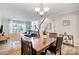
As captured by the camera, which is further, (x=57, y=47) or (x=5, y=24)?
(x=57, y=47)

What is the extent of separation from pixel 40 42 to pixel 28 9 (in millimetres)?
608

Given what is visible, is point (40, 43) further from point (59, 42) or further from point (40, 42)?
point (59, 42)

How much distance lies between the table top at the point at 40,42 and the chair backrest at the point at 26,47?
6cm

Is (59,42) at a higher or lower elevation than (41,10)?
lower

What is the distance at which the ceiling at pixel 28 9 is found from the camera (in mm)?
1439

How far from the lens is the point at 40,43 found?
157 centimetres

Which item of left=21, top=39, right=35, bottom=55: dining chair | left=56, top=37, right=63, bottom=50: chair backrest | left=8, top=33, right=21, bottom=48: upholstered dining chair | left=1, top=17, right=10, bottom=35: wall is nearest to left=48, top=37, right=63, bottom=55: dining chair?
left=56, top=37, right=63, bottom=50: chair backrest

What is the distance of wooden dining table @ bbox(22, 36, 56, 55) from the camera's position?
1423 mm

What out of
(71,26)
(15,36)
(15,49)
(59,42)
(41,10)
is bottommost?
(15,49)

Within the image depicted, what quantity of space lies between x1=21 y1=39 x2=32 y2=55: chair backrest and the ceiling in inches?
15.3

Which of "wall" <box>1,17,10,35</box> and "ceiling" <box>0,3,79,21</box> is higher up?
"ceiling" <box>0,3,79,21</box>

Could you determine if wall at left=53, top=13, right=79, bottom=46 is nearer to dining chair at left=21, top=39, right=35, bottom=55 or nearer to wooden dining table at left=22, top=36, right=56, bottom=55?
wooden dining table at left=22, top=36, right=56, bottom=55

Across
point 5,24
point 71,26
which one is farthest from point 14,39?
point 71,26
